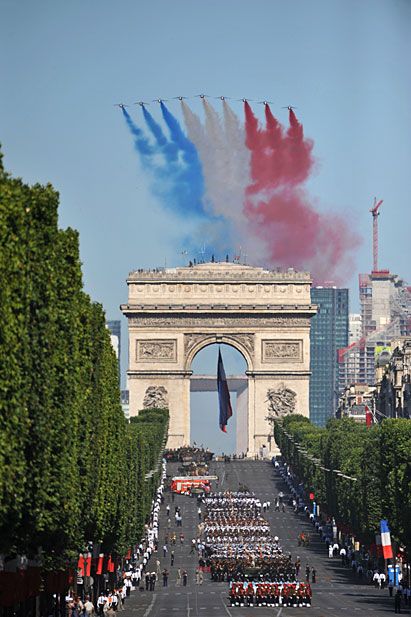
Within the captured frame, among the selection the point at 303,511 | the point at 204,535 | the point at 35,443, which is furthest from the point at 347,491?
the point at 35,443

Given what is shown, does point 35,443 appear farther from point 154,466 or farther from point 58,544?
point 154,466

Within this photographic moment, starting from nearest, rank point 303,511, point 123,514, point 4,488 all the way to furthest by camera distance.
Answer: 1. point 4,488
2. point 123,514
3. point 303,511

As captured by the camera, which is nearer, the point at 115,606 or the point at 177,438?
the point at 115,606

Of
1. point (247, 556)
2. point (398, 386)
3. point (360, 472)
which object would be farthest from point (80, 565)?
point (398, 386)

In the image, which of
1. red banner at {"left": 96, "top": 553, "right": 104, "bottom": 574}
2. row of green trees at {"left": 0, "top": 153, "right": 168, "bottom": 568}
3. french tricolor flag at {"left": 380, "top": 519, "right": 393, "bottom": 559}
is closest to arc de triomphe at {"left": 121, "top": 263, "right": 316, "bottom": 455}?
french tricolor flag at {"left": 380, "top": 519, "right": 393, "bottom": 559}

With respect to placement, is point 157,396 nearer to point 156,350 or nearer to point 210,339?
point 156,350

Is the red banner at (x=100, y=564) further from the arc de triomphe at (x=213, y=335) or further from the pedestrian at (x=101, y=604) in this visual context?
the arc de triomphe at (x=213, y=335)
